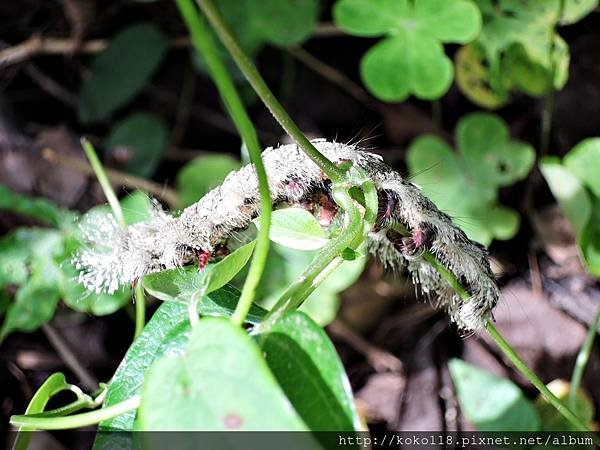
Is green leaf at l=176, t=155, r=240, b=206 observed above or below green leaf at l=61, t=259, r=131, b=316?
above

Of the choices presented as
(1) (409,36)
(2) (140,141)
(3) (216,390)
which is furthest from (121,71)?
(3) (216,390)

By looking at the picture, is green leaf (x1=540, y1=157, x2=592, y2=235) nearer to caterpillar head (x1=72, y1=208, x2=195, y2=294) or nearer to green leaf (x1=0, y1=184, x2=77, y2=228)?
caterpillar head (x1=72, y1=208, x2=195, y2=294)

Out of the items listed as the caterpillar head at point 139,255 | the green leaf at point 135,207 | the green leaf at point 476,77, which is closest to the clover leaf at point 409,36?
the green leaf at point 476,77

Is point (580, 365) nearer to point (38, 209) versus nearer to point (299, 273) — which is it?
point (299, 273)

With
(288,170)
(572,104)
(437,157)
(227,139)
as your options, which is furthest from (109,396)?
(572,104)

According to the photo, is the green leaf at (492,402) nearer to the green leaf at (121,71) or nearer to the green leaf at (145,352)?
the green leaf at (145,352)

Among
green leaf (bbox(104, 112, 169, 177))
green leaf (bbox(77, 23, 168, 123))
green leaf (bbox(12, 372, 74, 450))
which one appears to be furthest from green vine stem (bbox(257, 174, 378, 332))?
green leaf (bbox(77, 23, 168, 123))
